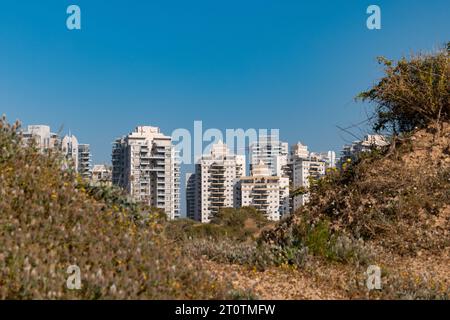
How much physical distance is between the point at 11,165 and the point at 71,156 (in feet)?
4.11

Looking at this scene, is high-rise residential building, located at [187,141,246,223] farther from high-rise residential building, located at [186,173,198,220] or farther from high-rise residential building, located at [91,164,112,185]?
high-rise residential building, located at [91,164,112,185]

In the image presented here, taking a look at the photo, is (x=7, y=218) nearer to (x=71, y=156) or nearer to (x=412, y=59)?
(x=71, y=156)

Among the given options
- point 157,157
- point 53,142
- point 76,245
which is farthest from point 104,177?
point 157,157

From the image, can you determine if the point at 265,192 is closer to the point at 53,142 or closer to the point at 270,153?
the point at 270,153

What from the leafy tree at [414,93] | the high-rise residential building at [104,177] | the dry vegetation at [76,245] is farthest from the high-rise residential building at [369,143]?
the dry vegetation at [76,245]

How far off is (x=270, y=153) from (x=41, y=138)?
495 ft

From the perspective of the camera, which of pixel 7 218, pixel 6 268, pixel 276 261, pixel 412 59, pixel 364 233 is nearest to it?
pixel 6 268

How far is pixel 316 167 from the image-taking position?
11956 centimetres

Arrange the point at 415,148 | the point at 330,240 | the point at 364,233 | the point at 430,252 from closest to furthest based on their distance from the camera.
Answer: the point at 330,240
the point at 430,252
the point at 364,233
the point at 415,148

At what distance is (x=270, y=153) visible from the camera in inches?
6284

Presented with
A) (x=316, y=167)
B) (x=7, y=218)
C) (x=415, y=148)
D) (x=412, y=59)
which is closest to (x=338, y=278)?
(x=7, y=218)

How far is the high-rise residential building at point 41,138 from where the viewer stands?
9266 millimetres

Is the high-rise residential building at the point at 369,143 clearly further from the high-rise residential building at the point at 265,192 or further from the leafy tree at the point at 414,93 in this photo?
the high-rise residential building at the point at 265,192

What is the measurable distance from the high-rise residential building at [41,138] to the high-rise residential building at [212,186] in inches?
3977
